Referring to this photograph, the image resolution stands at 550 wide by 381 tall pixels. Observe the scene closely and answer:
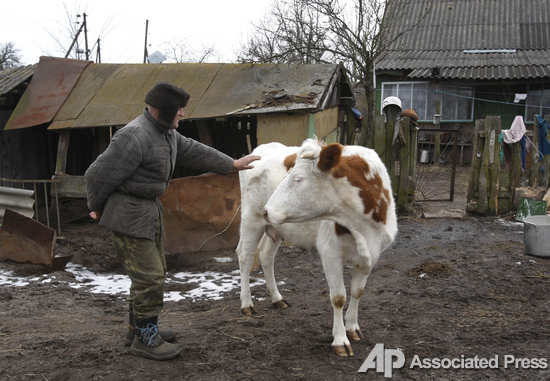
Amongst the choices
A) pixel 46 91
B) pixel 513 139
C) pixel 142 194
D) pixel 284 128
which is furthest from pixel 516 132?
pixel 46 91

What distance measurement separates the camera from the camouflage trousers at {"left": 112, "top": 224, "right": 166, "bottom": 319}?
3.39 metres

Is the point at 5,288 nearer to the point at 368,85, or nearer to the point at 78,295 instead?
the point at 78,295

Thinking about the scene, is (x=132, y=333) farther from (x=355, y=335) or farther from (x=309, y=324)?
(x=355, y=335)

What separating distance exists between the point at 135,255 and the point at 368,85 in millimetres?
10817

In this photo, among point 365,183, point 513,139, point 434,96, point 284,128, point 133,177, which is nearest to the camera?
point 133,177

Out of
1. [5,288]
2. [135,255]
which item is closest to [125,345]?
[135,255]

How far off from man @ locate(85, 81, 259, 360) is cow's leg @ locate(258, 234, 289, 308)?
1524mm

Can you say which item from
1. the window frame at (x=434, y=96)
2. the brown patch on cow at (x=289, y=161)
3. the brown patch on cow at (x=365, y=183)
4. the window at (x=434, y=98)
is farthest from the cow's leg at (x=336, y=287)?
the window frame at (x=434, y=96)

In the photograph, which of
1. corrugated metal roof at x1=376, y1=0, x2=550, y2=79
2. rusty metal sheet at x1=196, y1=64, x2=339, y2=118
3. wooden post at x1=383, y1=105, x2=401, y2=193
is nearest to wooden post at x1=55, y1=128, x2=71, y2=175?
rusty metal sheet at x1=196, y1=64, x2=339, y2=118

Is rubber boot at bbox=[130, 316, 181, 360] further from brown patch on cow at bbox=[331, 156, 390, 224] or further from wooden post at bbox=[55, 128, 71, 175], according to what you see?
wooden post at bbox=[55, 128, 71, 175]

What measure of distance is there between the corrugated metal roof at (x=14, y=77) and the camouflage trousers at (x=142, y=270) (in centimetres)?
756

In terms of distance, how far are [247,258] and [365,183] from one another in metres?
1.70

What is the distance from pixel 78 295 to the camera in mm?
5605

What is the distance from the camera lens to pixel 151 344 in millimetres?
3473
